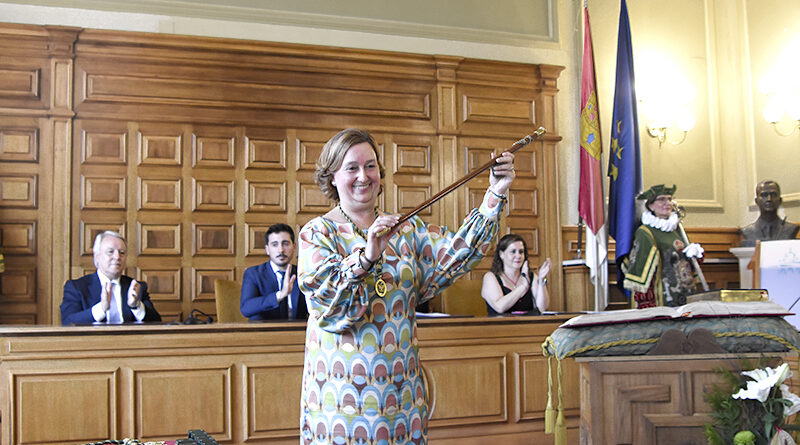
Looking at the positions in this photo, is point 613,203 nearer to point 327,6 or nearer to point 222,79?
point 327,6

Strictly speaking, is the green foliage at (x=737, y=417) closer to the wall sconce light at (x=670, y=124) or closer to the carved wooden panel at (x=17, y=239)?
the carved wooden panel at (x=17, y=239)

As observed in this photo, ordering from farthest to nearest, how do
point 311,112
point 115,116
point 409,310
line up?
point 311,112 < point 115,116 < point 409,310

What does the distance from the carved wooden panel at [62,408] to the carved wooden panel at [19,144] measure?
2.91 meters

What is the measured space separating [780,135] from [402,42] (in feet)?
12.5

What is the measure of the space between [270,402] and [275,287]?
140 centimetres

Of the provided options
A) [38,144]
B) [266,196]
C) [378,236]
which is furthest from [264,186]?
[378,236]

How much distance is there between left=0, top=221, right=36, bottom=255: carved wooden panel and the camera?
6.47m

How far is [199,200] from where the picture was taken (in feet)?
22.7

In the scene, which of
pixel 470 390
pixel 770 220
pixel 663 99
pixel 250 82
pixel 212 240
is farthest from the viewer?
pixel 663 99

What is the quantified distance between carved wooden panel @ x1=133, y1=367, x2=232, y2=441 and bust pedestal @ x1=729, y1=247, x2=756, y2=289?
16.9 ft

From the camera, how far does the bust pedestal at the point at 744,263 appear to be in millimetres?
Result: 7493

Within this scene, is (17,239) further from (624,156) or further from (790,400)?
(790,400)

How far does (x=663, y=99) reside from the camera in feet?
27.0

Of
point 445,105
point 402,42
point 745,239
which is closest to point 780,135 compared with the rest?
point 745,239
